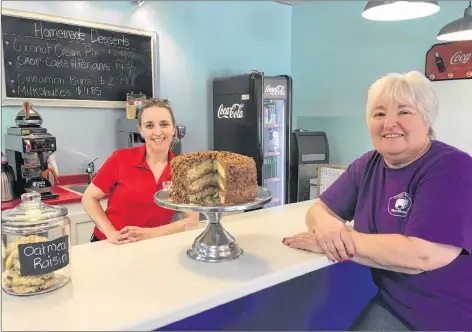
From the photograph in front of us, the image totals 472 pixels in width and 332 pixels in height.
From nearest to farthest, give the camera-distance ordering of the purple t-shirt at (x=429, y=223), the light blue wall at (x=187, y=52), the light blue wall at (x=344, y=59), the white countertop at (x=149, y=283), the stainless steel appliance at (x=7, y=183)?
the white countertop at (x=149, y=283)
the purple t-shirt at (x=429, y=223)
the stainless steel appliance at (x=7, y=183)
the light blue wall at (x=187, y=52)
the light blue wall at (x=344, y=59)

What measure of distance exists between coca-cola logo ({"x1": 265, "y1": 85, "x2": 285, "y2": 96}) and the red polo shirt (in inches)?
84.1

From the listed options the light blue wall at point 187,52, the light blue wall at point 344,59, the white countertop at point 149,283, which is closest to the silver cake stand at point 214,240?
the white countertop at point 149,283

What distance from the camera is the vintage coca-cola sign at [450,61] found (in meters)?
3.59

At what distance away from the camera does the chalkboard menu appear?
3025 mm

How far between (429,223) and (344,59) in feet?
12.0

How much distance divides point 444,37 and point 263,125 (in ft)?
5.56

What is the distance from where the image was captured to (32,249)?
3.20 feet

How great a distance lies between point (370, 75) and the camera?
4.34 m

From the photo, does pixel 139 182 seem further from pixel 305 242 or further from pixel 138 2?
pixel 138 2

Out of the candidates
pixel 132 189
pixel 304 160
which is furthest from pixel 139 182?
pixel 304 160

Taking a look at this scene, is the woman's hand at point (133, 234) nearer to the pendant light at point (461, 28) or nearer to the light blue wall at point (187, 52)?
the light blue wall at point (187, 52)

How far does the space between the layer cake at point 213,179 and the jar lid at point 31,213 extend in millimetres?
403

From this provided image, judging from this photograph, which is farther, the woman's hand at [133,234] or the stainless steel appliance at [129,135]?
the stainless steel appliance at [129,135]

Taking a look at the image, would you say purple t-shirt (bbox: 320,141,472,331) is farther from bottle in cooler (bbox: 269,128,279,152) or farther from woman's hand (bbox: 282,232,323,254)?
bottle in cooler (bbox: 269,128,279,152)
